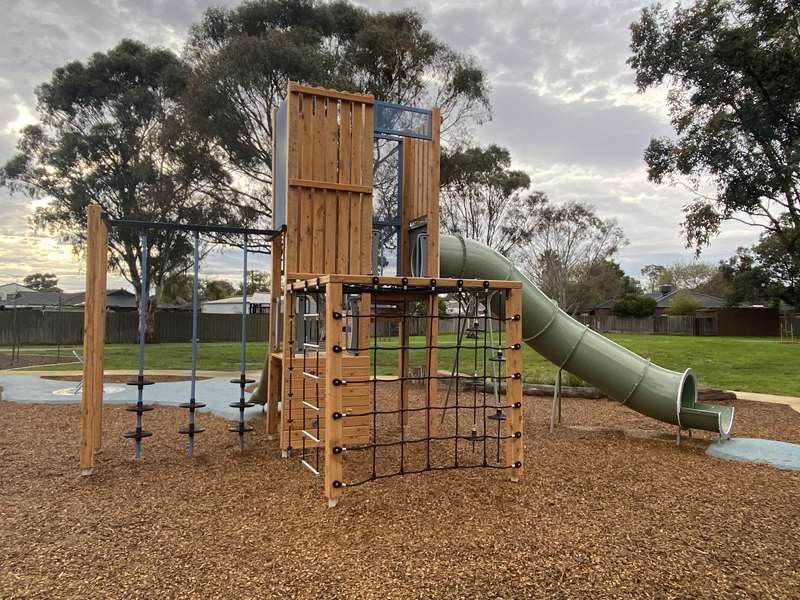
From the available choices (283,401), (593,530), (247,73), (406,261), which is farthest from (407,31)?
(593,530)

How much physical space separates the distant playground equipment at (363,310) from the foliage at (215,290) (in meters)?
57.0

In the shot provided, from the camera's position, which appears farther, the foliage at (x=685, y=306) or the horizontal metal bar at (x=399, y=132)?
the foliage at (x=685, y=306)

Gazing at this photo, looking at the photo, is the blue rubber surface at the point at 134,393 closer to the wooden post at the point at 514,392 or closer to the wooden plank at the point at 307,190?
the wooden plank at the point at 307,190

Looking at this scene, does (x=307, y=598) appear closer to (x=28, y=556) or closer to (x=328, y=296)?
(x=28, y=556)

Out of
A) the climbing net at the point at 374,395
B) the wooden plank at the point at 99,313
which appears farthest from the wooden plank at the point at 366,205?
the wooden plank at the point at 99,313

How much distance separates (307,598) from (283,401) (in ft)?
10.8

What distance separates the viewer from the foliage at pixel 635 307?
4647cm

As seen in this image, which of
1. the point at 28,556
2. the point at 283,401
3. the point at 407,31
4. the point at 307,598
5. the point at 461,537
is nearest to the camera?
the point at 307,598

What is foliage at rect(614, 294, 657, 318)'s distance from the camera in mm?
46469

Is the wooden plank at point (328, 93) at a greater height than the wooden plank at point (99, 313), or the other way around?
the wooden plank at point (328, 93)

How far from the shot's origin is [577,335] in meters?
7.92

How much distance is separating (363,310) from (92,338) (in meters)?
2.96

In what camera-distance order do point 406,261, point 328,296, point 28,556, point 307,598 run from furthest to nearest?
1. point 406,261
2. point 328,296
3. point 28,556
4. point 307,598

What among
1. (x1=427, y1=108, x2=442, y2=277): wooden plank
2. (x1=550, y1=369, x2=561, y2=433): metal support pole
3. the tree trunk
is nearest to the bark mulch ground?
(x1=550, y1=369, x2=561, y2=433): metal support pole
